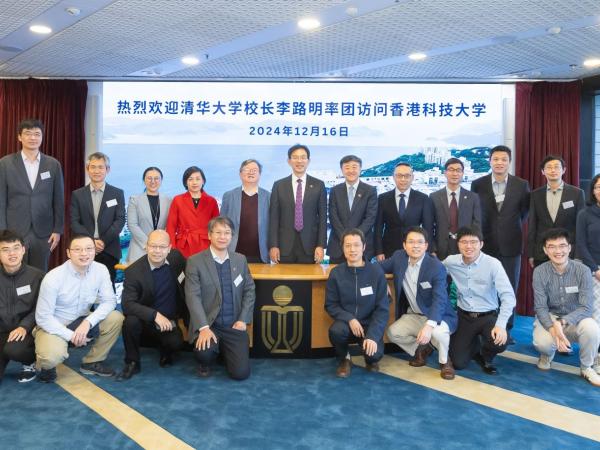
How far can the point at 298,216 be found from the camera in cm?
410

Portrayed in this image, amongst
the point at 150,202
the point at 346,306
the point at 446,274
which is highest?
the point at 150,202

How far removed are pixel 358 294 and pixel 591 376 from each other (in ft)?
5.08

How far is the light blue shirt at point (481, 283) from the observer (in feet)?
11.7

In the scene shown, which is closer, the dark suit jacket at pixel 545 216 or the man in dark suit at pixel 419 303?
the man in dark suit at pixel 419 303

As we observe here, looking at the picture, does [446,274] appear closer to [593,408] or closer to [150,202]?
[593,408]

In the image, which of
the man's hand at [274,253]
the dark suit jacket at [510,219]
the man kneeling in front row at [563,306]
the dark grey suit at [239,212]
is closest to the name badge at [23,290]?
the dark grey suit at [239,212]

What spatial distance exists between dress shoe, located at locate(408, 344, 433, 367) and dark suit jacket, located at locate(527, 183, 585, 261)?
4.10 feet

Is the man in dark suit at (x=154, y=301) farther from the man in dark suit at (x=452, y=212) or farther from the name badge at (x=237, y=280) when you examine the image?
the man in dark suit at (x=452, y=212)

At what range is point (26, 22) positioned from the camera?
3.88 m

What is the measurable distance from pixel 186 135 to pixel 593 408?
4523 millimetres

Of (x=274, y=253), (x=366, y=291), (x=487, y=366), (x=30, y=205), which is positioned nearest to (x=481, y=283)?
(x=487, y=366)

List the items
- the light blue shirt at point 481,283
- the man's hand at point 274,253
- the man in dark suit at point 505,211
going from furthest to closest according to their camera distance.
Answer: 1. the man in dark suit at point 505,211
2. the man's hand at point 274,253
3. the light blue shirt at point 481,283

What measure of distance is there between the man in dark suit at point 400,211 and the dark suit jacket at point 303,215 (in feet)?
1.59

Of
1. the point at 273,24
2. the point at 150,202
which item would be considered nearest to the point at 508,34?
the point at 273,24
